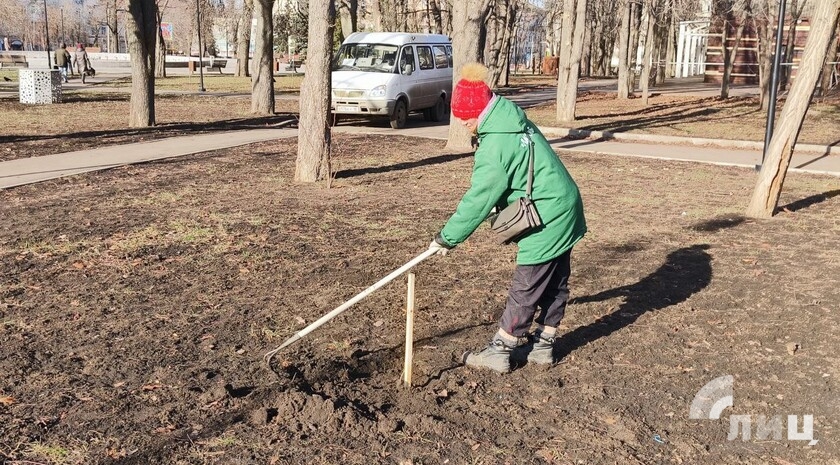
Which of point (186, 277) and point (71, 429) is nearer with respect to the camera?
point (71, 429)

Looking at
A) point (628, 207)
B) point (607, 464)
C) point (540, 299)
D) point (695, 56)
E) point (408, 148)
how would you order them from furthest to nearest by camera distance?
point (695, 56) < point (408, 148) < point (628, 207) < point (540, 299) < point (607, 464)

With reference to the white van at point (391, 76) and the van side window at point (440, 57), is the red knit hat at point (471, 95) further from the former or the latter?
the van side window at point (440, 57)

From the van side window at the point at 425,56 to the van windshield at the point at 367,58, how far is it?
0.84 metres

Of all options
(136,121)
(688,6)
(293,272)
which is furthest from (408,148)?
(688,6)

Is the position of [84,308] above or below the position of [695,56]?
below

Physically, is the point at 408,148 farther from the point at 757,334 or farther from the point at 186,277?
the point at 757,334

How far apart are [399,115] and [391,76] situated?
94cm

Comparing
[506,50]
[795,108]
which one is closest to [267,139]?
[795,108]

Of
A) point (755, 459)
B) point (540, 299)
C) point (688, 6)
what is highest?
point (688, 6)

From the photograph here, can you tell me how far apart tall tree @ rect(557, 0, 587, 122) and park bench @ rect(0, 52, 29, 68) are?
40.7m

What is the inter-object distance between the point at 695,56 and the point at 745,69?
12328 millimetres

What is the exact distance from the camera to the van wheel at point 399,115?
714 inches

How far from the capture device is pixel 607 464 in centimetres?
364

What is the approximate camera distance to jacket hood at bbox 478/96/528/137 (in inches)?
165
